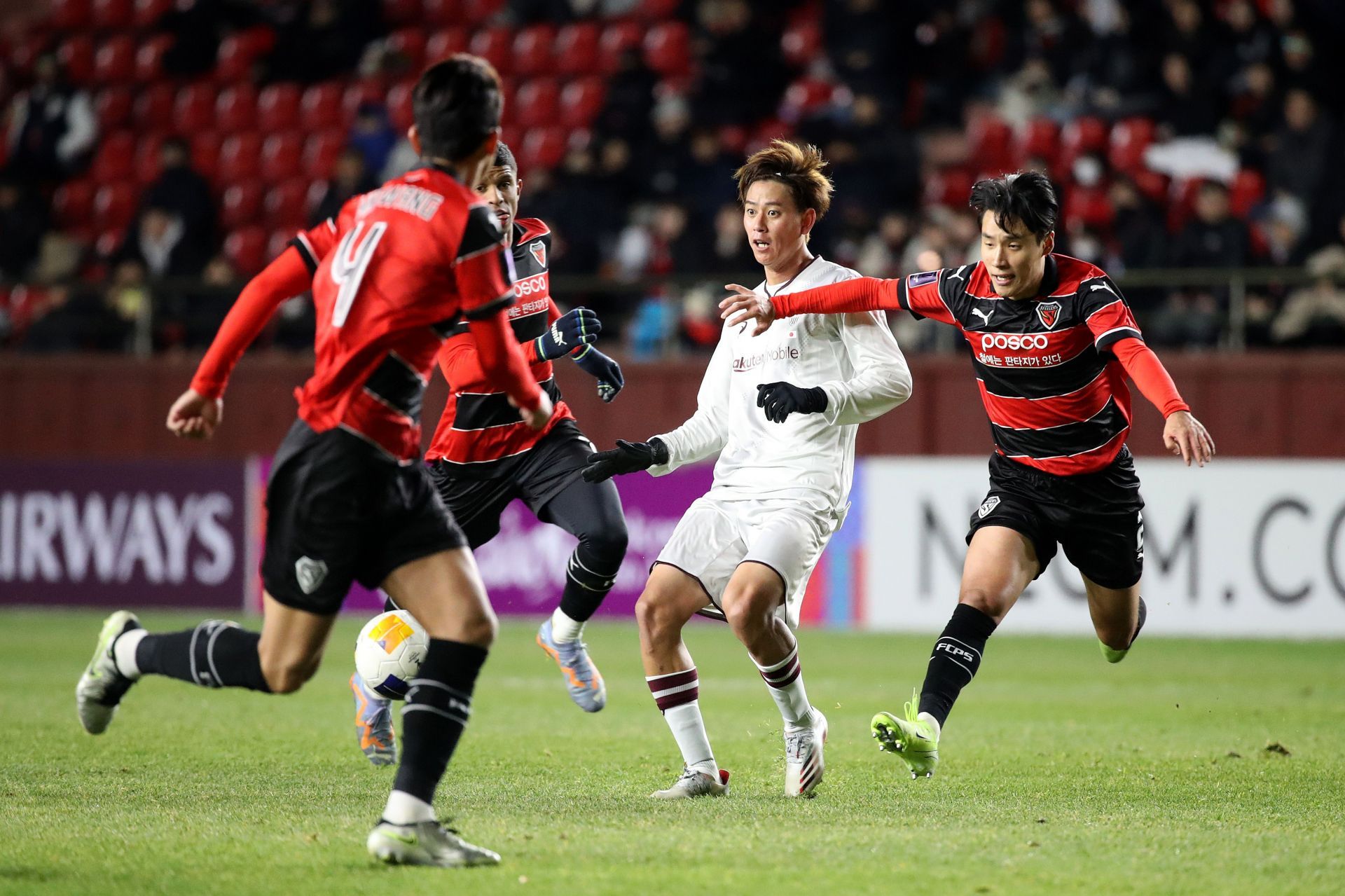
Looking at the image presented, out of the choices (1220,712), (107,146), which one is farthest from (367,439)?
(107,146)

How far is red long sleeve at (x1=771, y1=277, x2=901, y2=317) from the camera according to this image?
18.9 ft

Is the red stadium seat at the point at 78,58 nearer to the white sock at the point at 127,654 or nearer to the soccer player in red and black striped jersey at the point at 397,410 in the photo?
the white sock at the point at 127,654

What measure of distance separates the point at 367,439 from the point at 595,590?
7.26 ft

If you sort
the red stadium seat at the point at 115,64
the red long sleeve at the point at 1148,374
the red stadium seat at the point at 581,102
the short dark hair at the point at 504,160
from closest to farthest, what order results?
the red long sleeve at the point at 1148,374, the short dark hair at the point at 504,160, the red stadium seat at the point at 581,102, the red stadium seat at the point at 115,64

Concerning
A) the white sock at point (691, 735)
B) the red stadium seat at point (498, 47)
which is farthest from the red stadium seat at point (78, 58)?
the white sock at point (691, 735)

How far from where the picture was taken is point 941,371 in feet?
44.3

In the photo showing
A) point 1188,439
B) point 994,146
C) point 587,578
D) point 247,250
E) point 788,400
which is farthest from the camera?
point 247,250

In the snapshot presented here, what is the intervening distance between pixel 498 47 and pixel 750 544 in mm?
13318

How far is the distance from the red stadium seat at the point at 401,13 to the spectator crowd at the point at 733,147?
22 mm

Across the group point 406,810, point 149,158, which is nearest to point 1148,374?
point 406,810

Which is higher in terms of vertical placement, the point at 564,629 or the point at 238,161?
the point at 238,161

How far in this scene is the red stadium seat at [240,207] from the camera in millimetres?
16750

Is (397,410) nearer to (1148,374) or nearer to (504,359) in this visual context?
(504,359)

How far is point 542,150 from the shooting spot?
16.7 m
